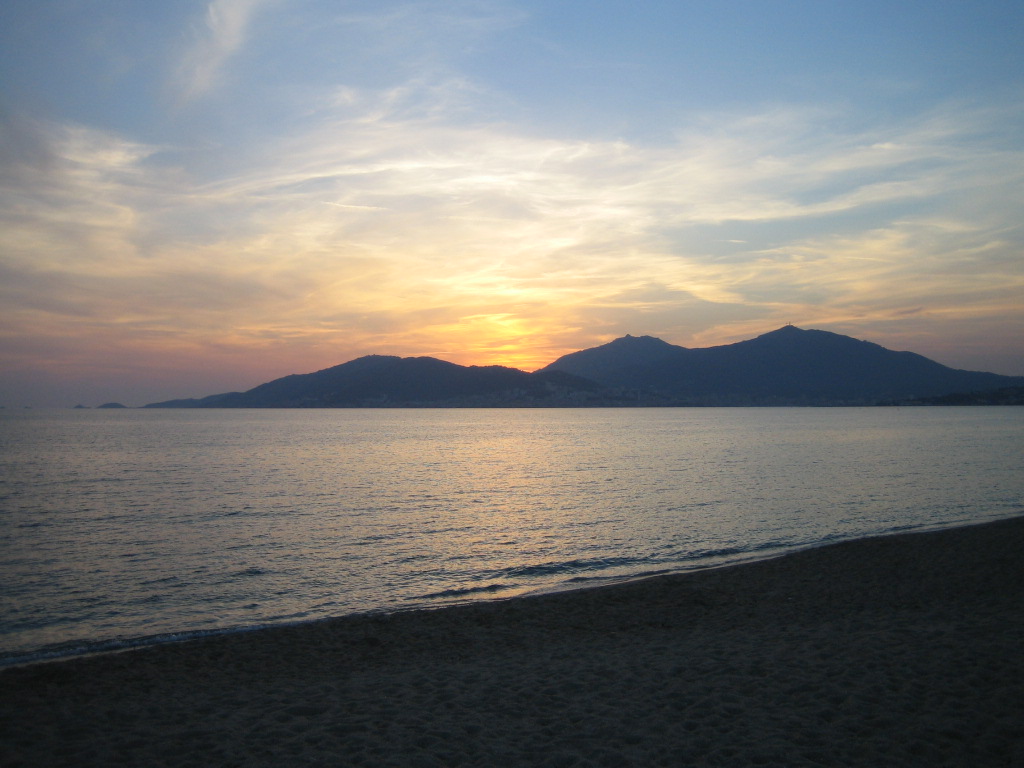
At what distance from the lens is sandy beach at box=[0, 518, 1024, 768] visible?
7.56 meters

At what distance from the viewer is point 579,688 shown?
9750 mm

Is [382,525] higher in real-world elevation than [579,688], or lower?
lower

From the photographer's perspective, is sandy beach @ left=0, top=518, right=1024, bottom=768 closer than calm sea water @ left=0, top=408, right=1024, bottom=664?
Yes

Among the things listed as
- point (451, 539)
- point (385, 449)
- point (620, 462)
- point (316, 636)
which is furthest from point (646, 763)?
point (385, 449)

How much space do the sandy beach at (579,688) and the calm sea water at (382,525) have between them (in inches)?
114

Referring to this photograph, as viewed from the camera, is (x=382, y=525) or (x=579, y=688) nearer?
(x=579, y=688)

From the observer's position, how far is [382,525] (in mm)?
27672

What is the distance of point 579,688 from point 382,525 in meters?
19.2

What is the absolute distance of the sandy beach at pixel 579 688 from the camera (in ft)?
24.8

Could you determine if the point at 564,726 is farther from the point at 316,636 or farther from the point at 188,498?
the point at 188,498

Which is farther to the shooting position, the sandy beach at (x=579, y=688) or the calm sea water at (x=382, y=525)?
the calm sea water at (x=382, y=525)

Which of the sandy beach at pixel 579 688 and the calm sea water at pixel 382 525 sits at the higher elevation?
the sandy beach at pixel 579 688

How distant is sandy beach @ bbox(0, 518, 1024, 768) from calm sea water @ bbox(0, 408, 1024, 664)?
9.52 ft

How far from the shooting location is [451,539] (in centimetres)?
2488
